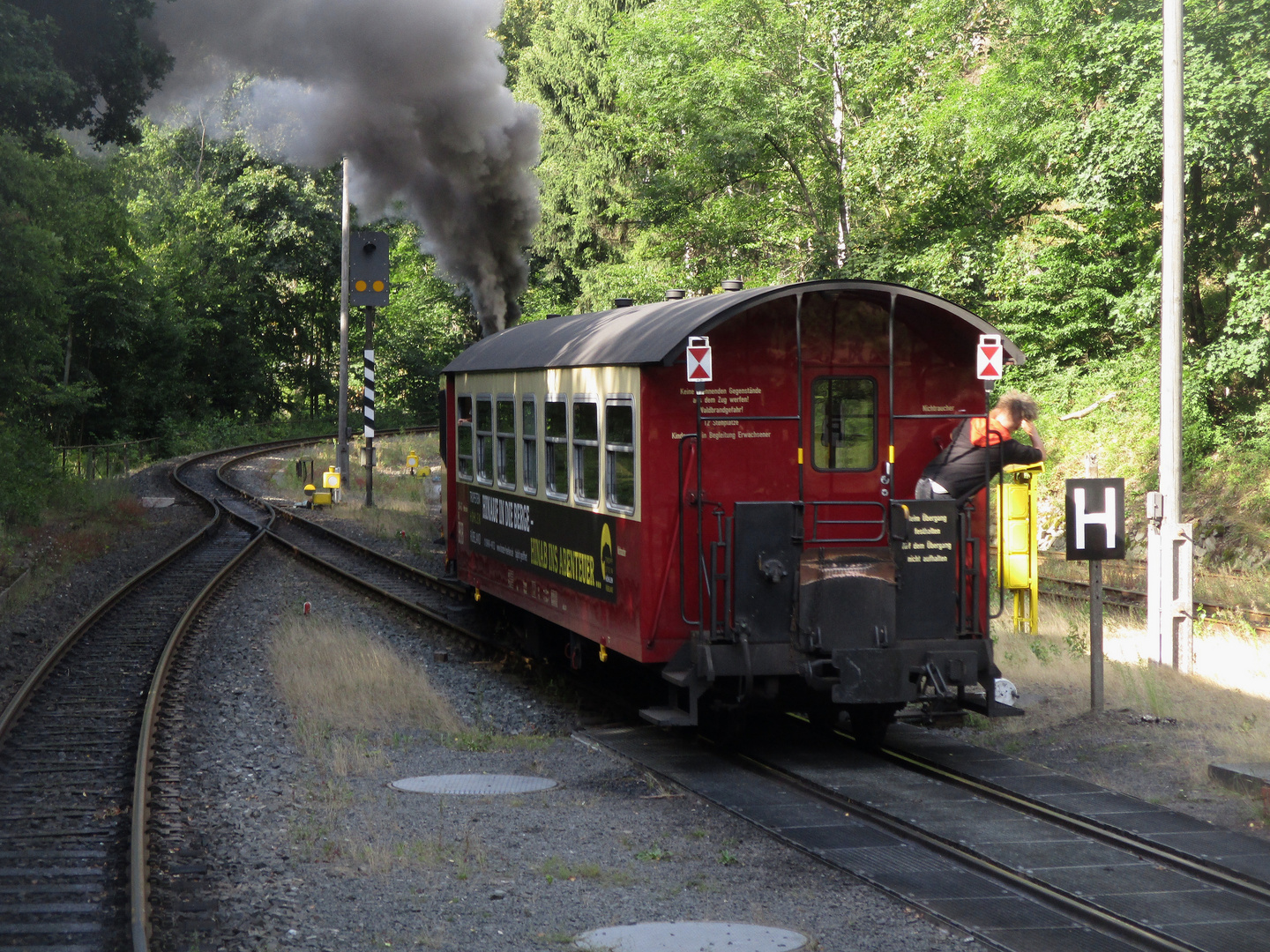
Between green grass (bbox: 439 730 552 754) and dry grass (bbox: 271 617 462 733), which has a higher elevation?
dry grass (bbox: 271 617 462 733)

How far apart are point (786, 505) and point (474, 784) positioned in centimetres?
270

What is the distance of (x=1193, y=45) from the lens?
16922 millimetres

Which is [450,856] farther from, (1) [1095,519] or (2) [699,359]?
(1) [1095,519]

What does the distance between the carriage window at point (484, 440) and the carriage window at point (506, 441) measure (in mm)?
199

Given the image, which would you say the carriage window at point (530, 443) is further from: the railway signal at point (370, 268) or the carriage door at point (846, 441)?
the railway signal at point (370, 268)

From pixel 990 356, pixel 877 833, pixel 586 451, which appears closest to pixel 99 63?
pixel 586 451

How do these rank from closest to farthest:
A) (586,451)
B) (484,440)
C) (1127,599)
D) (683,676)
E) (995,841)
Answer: (995,841) < (683,676) < (586,451) < (484,440) < (1127,599)

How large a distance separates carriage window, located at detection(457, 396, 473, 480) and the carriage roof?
152cm

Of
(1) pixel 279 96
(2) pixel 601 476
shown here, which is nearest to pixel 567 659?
(2) pixel 601 476

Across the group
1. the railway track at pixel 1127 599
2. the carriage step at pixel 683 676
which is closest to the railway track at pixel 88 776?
the carriage step at pixel 683 676

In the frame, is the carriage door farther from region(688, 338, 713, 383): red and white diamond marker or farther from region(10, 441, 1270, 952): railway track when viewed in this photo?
region(10, 441, 1270, 952): railway track

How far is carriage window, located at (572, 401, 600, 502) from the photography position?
31.0 ft

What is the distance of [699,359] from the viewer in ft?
26.4

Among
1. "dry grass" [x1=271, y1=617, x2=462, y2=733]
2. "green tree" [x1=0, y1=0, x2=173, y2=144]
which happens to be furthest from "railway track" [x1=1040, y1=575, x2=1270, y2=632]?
"green tree" [x1=0, y1=0, x2=173, y2=144]
